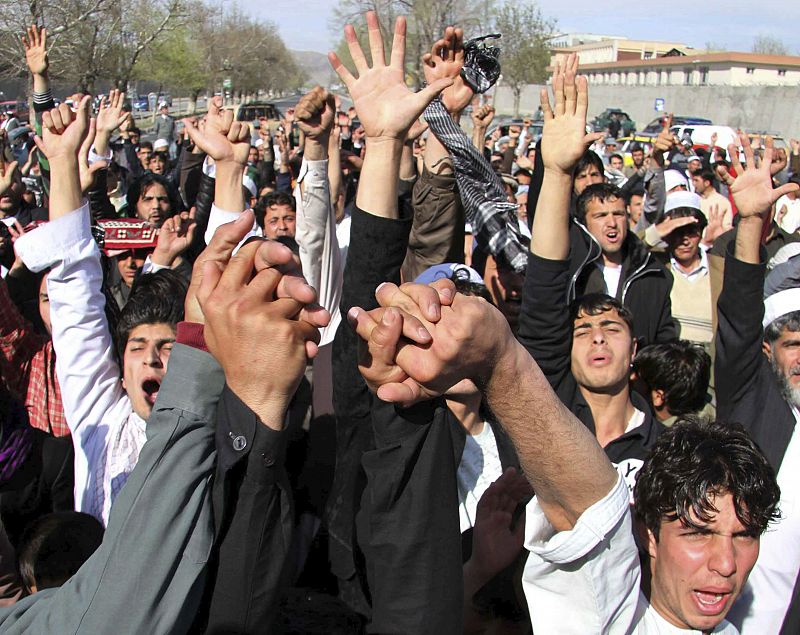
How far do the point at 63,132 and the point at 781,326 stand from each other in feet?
9.10

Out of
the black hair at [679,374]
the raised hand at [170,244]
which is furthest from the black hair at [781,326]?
the raised hand at [170,244]

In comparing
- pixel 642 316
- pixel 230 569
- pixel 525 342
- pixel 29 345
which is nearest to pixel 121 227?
pixel 29 345

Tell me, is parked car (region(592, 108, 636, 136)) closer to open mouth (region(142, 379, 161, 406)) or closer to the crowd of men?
the crowd of men

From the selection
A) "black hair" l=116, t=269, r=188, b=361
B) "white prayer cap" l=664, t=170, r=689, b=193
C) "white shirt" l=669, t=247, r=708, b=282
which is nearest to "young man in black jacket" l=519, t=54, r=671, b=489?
"black hair" l=116, t=269, r=188, b=361

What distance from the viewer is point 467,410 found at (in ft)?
7.72

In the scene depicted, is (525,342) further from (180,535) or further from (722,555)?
(180,535)

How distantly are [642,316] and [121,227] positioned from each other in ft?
10.1

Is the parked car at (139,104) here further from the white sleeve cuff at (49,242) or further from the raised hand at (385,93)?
the raised hand at (385,93)

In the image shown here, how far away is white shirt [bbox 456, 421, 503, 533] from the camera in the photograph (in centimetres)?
225

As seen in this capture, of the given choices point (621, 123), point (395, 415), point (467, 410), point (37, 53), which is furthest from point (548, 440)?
point (621, 123)

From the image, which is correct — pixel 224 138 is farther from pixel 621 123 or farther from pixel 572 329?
pixel 621 123

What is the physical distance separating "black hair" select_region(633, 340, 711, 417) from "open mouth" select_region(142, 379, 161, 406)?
222cm

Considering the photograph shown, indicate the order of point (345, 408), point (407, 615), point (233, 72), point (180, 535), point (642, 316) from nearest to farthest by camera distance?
point (180, 535) → point (407, 615) → point (345, 408) → point (642, 316) → point (233, 72)

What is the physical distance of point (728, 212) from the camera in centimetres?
714
